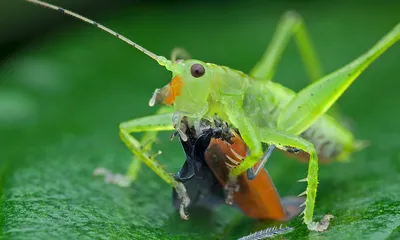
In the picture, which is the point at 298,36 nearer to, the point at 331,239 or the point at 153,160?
the point at 153,160

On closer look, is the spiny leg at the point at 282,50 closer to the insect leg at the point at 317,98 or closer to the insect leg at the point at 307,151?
the insect leg at the point at 317,98

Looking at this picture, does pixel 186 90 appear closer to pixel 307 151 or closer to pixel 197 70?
pixel 197 70

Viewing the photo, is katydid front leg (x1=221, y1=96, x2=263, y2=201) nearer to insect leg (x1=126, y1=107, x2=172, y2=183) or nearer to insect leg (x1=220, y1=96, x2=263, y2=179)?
insect leg (x1=220, y1=96, x2=263, y2=179)

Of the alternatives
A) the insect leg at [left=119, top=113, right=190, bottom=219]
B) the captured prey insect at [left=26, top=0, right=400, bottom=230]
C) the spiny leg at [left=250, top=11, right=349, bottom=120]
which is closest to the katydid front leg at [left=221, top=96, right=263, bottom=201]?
the captured prey insect at [left=26, top=0, right=400, bottom=230]

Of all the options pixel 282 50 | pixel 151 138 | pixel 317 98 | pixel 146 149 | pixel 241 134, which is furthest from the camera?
pixel 282 50

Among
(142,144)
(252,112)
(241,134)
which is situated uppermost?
(252,112)

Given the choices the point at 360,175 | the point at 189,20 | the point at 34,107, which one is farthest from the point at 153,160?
the point at 189,20

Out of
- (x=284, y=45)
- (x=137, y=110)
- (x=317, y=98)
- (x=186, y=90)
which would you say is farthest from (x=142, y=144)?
(x=284, y=45)
